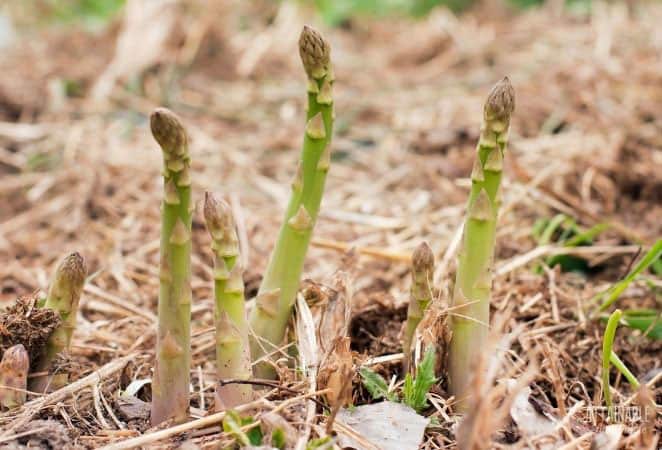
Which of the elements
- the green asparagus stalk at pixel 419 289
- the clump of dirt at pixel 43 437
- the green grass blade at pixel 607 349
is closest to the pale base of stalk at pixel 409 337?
the green asparagus stalk at pixel 419 289

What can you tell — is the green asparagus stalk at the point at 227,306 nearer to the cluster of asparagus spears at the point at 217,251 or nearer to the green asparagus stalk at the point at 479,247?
the cluster of asparagus spears at the point at 217,251

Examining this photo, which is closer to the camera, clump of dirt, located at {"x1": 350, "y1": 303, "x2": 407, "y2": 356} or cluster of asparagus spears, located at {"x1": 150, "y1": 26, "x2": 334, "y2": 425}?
cluster of asparagus spears, located at {"x1": 150, "y1": 26, "x2": 334, "y2": 425}

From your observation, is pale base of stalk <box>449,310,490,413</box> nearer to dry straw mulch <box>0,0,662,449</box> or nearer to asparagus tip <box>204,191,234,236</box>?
dry straw mulch <box>0,0,662,449</box>

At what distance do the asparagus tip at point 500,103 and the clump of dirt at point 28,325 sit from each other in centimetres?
105

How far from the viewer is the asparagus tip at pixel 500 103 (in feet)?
4.94

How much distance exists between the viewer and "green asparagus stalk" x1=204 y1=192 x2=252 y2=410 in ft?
4.96

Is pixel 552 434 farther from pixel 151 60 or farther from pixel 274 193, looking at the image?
pixel 151 60

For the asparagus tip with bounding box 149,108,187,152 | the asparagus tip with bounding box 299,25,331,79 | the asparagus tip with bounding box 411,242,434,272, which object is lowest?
the asparagus tip with bounding box 411,242,434,272

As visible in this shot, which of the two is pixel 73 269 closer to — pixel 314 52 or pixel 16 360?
pixel 16 360

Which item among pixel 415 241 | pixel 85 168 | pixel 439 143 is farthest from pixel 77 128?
pixel 415 241

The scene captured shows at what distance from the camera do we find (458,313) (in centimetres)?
160

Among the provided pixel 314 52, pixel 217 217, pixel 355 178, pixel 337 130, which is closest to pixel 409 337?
pixel 217 217

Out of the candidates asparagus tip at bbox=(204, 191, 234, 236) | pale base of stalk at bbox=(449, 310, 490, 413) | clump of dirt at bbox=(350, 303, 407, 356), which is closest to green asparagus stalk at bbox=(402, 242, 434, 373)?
pale base of stalk at bbox=(449, 310, 490, 413)

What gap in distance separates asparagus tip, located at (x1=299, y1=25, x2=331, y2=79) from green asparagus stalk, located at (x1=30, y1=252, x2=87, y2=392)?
68 cm
